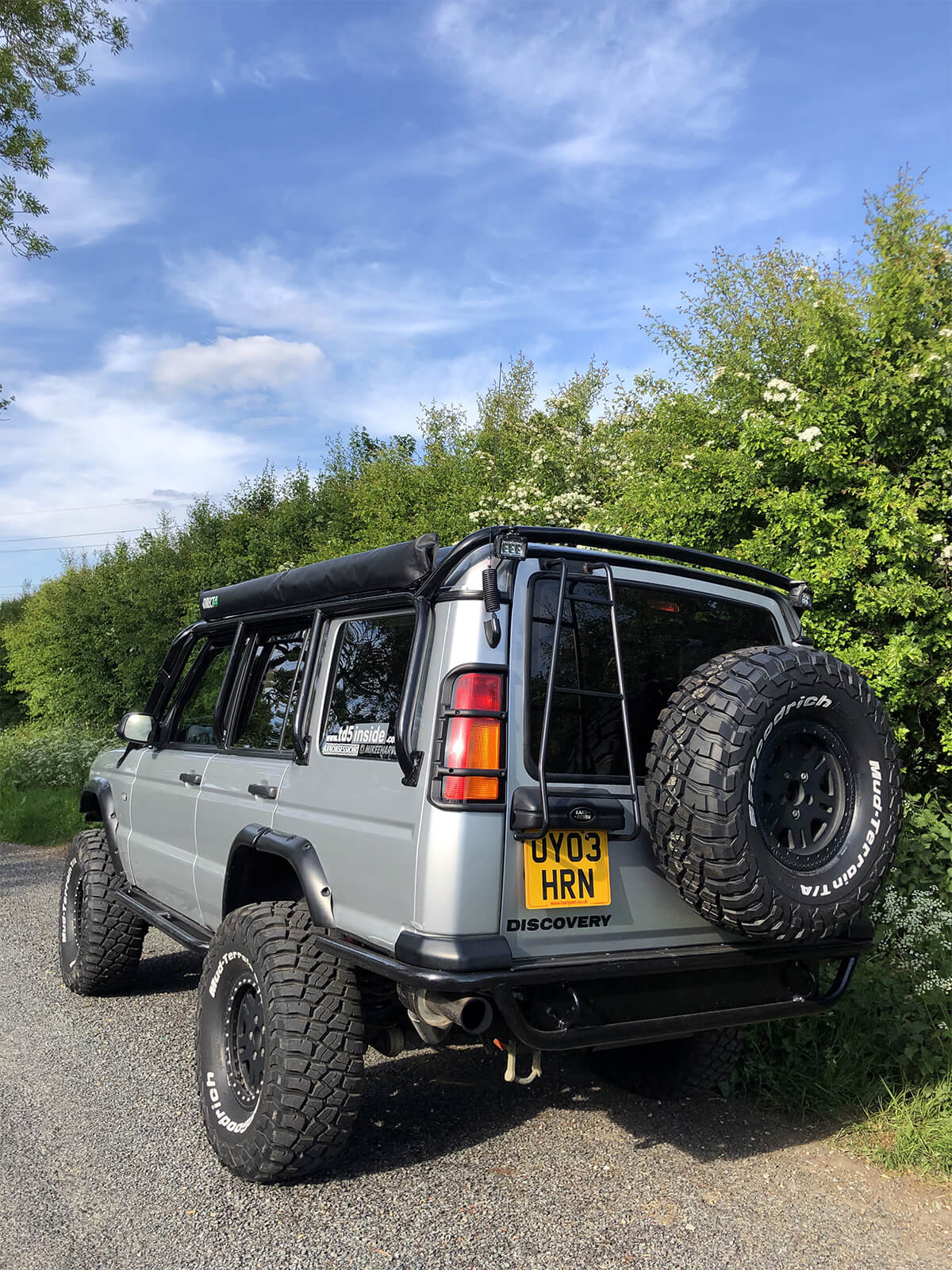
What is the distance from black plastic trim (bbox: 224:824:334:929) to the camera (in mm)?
3217

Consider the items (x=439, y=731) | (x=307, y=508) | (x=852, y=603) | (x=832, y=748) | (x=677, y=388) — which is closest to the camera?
(x=439, y=731)

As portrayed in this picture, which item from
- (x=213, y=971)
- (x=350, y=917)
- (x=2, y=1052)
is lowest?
(x=2, y=1052)

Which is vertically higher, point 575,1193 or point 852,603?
point 852,603

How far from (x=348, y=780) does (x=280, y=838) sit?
1.55ft

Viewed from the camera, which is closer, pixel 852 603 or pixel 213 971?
pixel 213 971

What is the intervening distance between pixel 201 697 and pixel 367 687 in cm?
178

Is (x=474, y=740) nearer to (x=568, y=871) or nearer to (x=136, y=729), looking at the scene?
(x=568, y=871)

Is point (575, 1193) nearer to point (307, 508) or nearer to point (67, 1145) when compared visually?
point (67, 1145)

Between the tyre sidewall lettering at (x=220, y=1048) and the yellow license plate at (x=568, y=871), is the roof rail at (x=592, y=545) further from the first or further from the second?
the tyre sidewall lettering at (x=220, y=1048)

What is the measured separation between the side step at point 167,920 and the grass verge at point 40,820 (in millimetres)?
6119

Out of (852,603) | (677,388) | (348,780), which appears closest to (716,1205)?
(348,780)

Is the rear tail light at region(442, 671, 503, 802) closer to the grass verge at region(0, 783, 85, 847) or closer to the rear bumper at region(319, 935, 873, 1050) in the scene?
the rear bumper at region(319, 935, 873, 1050)

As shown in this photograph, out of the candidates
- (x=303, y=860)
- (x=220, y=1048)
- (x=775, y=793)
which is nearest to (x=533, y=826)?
(x=775, y=793)

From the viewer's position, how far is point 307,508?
82.8 ft
